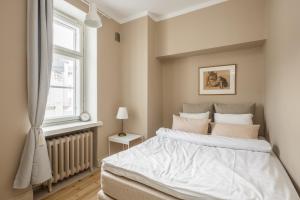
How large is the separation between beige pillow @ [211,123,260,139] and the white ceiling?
1.93m

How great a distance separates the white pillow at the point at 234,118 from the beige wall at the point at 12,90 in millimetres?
2577

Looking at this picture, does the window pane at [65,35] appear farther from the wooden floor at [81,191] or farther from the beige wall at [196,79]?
the wooden floor at [81,191]

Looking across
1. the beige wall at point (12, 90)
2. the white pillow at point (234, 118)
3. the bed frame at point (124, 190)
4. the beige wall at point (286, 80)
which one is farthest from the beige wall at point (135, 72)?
the beige wall at point (286, 80)

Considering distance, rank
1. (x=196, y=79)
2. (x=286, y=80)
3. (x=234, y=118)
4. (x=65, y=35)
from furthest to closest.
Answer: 1. (x=196, y=79)
2. (x=65, y=35)
3. (x=234, y=118)
4. (x=286, y=80)

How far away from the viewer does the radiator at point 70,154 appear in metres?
2.02

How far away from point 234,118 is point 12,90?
2.81 metres

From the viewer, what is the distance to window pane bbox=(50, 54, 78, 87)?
7.64 ft

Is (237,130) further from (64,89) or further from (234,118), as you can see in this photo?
(64,89)

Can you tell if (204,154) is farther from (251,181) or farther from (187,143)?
(251,181)

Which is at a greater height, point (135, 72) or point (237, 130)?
point (135, 72)

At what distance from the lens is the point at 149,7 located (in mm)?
2695

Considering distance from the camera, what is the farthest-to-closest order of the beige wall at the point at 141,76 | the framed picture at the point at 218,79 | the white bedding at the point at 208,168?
the beige wall at the point at 141,76 → the framed picture at the point at 218,79 → the white bedding at the point at 208,168

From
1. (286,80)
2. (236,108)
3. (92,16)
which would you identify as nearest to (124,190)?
(92,16)

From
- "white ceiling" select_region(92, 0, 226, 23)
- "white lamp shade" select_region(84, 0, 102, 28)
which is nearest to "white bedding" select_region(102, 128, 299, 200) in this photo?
"white lamp shade" select_region(84, 0, 102, 28)
